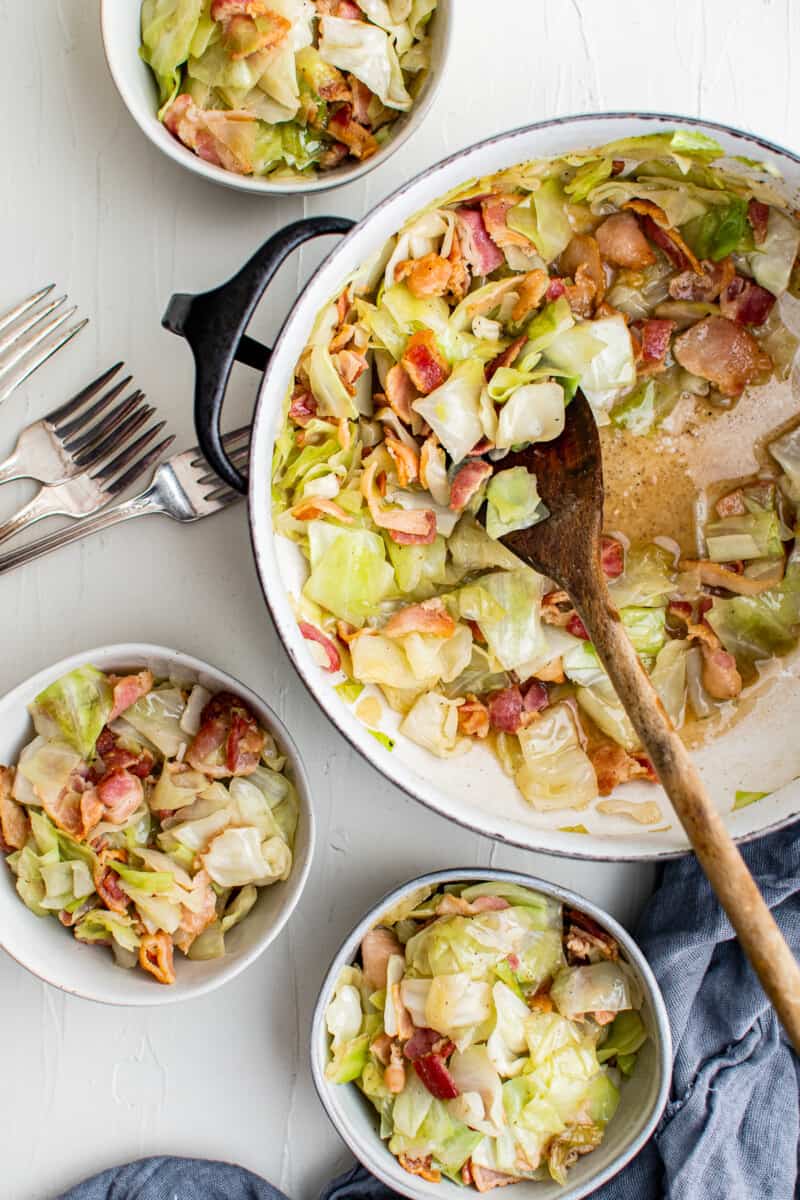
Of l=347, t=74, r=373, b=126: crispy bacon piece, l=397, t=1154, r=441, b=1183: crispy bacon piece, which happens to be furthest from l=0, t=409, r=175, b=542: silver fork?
l=397, t=1154, r=441, b=1183: crispy bacon piece

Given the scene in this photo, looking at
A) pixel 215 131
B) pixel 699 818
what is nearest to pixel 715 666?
pixel 699 818

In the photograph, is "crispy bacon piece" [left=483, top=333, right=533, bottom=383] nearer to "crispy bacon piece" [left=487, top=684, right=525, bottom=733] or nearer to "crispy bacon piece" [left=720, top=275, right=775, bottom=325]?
"crispy bacon piece" [left=720, top=275, right=775, bottom=325]

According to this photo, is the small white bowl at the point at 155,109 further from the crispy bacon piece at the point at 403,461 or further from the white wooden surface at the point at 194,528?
the crispy bacon piece at the point at 403,461

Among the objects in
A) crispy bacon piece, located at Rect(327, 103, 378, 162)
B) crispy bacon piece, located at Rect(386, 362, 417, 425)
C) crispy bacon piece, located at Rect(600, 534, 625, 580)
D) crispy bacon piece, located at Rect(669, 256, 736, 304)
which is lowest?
crispy bacon piece, located at Rect(600, 534, 625, 580)

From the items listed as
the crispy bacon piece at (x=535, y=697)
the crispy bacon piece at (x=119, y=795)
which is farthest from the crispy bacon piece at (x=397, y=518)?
the crispy bacon piece at (x=119, y=795)

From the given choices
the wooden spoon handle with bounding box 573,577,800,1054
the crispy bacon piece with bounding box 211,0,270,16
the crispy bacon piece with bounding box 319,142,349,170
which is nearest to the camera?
the wooden spoon handle with bounding box 573,577,800,1054
